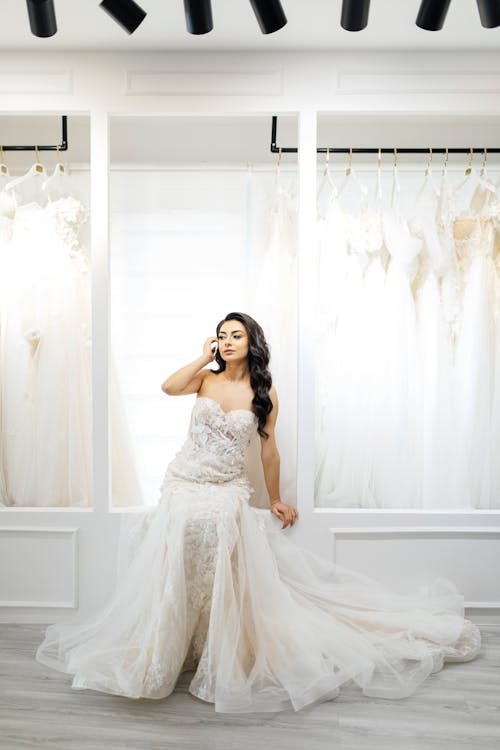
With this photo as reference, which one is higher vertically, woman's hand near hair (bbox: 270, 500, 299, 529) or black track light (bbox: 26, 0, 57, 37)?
black track light (bbox: 26, 0, 57, 37)

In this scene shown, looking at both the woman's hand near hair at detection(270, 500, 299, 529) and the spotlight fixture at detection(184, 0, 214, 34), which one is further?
the woman's hand near hair at detection(270, 500, 299, 529)

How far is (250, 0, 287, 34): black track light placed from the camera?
1.98 metres

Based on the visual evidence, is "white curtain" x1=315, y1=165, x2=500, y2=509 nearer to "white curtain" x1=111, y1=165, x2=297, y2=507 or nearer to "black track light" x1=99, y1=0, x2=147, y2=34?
"white curtain" x1=111, y1=165, x2=297, y2=507

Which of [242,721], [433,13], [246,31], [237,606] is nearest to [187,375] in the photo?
[237,606]

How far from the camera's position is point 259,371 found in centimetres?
293

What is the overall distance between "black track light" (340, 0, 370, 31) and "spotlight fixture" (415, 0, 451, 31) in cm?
18

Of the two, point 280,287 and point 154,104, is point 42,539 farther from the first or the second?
point 154,104

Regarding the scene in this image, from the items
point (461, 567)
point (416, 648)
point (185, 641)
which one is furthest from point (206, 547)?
point (461, 567)

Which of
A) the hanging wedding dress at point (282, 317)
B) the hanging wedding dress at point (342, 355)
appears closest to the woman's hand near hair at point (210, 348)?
the hanging wedding dress at point (282, 317)

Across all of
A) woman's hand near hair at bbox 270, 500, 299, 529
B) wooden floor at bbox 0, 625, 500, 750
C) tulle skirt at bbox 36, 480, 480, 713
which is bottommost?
wooden floor at bbox 0, 625, 500, 750

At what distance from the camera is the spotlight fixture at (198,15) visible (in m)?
1.97

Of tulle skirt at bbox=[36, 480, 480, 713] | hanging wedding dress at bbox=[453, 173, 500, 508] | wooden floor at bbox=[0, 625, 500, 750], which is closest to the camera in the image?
wooden floor at bbox=[0, 625, 500, 750]

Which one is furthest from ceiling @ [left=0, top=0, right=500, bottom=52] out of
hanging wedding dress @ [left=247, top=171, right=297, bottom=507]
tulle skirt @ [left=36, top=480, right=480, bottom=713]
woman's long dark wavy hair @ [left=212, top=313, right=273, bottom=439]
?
tulle skirt @ [left=36, top=480, right=480, bottom=713]

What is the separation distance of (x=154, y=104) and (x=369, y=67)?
103 cm
